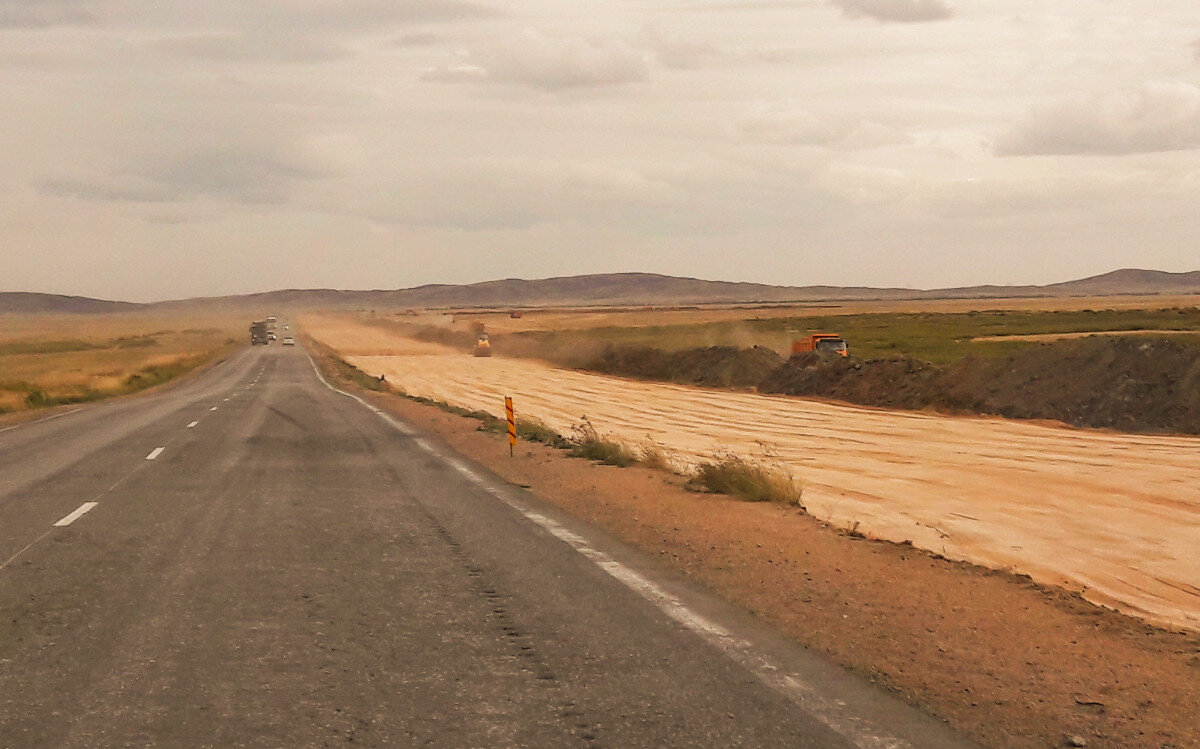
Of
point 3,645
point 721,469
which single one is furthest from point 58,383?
Answer: point 3,645

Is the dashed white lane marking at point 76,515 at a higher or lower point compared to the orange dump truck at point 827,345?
lower

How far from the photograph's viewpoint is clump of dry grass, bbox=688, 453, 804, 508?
13.3 meters

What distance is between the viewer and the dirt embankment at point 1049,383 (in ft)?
90.7

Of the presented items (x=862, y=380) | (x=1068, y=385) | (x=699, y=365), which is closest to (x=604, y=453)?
(x=1068, y=385)

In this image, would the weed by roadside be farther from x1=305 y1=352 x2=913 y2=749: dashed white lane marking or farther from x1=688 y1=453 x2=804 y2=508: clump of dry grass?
x1=305 y1=352 x2=913 y2=749: dashed white lane marking

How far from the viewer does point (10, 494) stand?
537 inches

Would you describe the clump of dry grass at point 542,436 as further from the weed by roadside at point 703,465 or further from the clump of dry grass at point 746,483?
the clump of dry grass at point 746,483

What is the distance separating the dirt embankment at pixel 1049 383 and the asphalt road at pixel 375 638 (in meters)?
21.5

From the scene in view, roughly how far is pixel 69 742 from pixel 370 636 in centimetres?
206

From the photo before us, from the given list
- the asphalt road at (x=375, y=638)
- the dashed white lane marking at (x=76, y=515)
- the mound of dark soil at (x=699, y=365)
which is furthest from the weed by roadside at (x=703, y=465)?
Answer: the mound of dark soil at (x=699, y=365)

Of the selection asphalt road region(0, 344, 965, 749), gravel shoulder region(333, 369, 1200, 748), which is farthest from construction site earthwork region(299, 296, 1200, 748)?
asphalt road region(0, 344, 965, 749)

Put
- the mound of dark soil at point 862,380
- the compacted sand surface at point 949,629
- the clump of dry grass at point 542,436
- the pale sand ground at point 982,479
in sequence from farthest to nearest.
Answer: the mound of dark soil at point 862,380 < the clump of dry grass at point 542,436 < the pale sand ground at point 982,479 < the compacted sand surface at point 949,629

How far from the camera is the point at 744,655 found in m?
6.28

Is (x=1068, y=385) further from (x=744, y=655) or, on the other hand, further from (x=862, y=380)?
(x=744, y=655)
